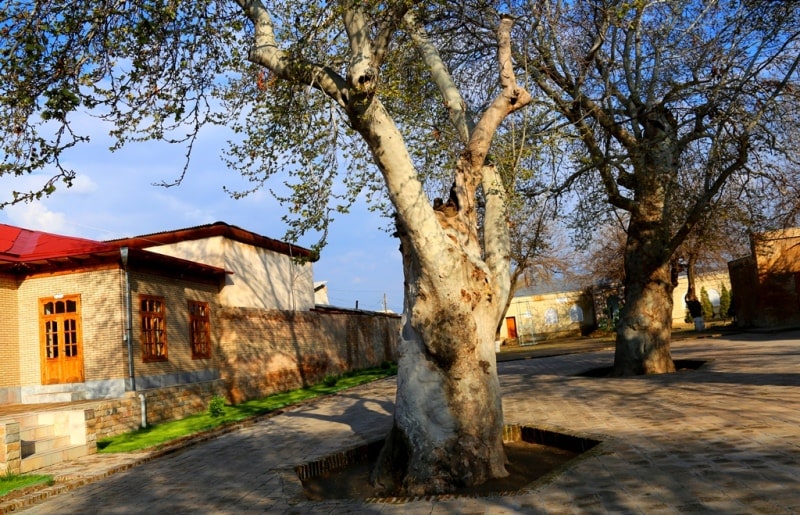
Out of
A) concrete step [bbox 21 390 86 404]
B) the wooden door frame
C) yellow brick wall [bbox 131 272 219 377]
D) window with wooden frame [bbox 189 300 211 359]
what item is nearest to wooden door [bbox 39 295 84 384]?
the wooden door frame

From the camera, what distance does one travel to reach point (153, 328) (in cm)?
1555

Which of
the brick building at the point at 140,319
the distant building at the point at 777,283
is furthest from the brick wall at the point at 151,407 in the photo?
the distant building at the point at 777,283

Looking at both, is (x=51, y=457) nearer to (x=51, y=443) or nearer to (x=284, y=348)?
(x=51, y=443)

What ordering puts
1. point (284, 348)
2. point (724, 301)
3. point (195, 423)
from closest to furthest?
point (195, 423), point (284, 348), point (724, 301)

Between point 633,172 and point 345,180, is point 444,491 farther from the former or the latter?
point 633,172

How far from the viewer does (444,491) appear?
6.44 metres

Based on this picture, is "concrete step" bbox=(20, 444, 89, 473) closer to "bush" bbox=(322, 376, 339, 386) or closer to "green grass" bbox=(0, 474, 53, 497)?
"green grass" bbox=(0, 474, 53, 497)

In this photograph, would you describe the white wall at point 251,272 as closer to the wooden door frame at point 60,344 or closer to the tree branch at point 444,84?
the wooden door frame at point 60,344

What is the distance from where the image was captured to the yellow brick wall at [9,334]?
14398mm

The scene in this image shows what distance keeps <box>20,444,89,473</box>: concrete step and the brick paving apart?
1.20 feet

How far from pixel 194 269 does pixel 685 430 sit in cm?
1326

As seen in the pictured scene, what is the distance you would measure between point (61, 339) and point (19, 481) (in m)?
6.83

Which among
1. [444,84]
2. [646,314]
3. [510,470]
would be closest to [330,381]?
[646,314]

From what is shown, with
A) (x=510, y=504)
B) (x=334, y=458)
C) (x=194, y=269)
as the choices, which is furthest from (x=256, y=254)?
(x=510, y=504)
